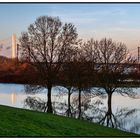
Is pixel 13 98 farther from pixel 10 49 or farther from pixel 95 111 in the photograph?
pixel 95 111

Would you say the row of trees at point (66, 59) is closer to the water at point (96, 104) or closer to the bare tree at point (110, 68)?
the bare tree at point (110, 68)

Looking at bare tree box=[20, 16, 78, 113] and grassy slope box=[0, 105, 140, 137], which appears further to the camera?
bare tree box=[20, 16, 78, 113]

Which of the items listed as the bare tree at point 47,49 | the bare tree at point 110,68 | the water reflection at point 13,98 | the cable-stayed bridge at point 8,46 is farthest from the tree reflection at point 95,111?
the cable-stayed bridge at point 8,46

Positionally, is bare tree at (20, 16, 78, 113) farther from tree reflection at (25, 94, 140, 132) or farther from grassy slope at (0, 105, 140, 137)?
grassy slope at (0, 105, 140, 137)

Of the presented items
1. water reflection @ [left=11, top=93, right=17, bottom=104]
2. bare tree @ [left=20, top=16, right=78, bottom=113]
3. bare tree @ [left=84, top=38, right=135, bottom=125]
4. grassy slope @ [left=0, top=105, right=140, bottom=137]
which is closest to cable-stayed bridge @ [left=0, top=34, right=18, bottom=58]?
water reflection @ [left=11, top=93, right=17, bottom=104]

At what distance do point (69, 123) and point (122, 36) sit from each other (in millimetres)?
3665

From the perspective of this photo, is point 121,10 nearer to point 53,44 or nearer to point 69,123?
point 69,123

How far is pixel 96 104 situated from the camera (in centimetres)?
1981

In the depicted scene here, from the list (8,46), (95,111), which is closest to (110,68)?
(95,111)

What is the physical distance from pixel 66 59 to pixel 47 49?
3.53 feet

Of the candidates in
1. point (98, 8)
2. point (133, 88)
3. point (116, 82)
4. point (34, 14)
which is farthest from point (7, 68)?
point (116, 82)

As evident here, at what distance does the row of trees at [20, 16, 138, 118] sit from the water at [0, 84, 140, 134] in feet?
1.04

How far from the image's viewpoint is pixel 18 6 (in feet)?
43.3

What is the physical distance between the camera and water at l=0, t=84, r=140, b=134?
16.1 meters
